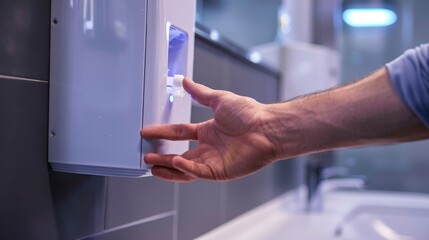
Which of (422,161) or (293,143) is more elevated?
(293,143)

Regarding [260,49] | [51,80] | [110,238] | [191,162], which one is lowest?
[110,238]

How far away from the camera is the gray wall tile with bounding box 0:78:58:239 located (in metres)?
0.62

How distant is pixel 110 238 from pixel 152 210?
0.49 feet

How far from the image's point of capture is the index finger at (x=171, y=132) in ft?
2.16

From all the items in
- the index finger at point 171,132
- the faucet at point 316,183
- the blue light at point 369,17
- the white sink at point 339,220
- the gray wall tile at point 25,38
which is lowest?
the white sink at point 339,220

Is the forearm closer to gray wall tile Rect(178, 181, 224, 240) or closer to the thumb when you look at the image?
the thumb

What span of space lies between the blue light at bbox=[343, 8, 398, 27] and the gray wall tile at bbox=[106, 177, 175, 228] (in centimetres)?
205

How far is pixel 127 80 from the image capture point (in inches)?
26.1

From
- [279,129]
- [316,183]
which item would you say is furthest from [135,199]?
[316,183]

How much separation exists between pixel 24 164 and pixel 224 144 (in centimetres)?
30

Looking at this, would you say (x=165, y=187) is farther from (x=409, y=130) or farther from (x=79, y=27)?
(x=409, y=130)

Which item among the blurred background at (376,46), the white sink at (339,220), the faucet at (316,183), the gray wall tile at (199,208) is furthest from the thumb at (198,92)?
the blurred background at (376,46)

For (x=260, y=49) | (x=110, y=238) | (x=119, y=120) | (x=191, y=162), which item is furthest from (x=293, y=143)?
(x=260, y=49)

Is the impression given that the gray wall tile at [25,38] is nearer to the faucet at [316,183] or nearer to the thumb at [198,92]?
the thumb at [198,92]
